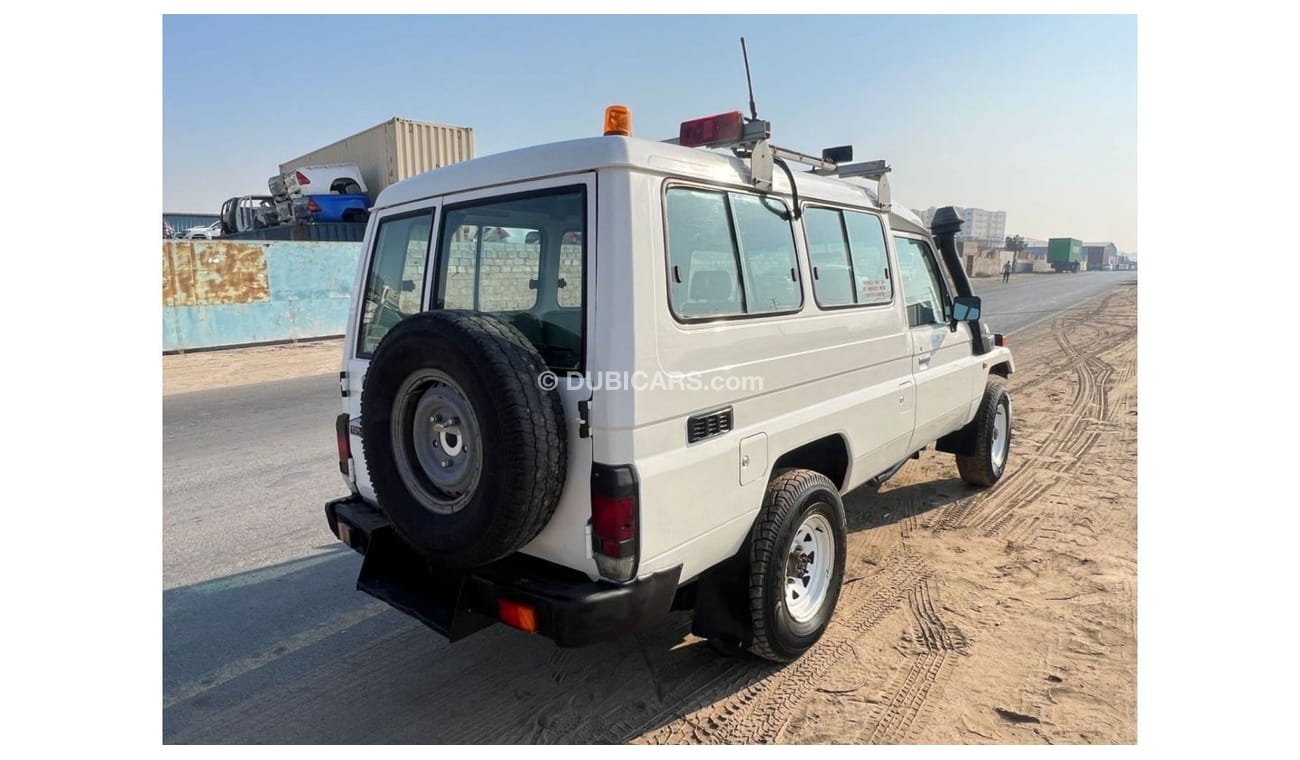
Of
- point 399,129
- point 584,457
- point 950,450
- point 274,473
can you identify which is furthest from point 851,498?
point 399,129

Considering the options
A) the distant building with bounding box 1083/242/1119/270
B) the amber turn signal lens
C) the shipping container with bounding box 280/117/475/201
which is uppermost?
the distant building with bounding box 1083/242/1119/270

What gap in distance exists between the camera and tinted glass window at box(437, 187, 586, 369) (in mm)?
2711

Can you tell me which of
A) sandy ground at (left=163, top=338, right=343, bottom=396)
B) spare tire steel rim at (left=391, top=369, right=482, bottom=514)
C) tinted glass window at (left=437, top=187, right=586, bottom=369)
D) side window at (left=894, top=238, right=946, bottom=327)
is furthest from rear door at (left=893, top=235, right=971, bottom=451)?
sandy ground at (left=163, top=338, right=343, bottom=396)

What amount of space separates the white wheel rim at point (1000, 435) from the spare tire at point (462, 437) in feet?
14.3

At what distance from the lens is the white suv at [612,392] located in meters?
2.53

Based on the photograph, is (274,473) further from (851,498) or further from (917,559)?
(917,559)

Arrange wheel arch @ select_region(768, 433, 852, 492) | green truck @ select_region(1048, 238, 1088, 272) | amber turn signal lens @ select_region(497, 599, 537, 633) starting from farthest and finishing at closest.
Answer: green truck @ select_region(1048, 238, 1088, 272), wheel arch @ select_region(768, 433, 852, 492), amber turn signal lens @ select_region(497, 599, 537, 633)

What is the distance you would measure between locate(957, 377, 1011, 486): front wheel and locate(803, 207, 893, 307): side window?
1882 millimetres

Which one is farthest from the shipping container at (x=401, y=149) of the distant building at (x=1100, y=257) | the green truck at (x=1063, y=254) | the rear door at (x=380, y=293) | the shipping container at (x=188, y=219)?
the distant building at (x=1100, y=257)

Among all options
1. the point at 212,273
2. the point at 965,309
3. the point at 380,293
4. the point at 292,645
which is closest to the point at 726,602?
the point at 292,645

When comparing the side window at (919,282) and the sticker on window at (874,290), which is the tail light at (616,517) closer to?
the sticker on window at (874,290)

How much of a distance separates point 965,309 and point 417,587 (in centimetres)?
385

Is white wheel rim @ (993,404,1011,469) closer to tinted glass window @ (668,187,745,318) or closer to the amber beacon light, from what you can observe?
tinted glass window @ (668,187,745,318)

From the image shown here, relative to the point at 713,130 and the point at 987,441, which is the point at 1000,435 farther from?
the point at 713,130
